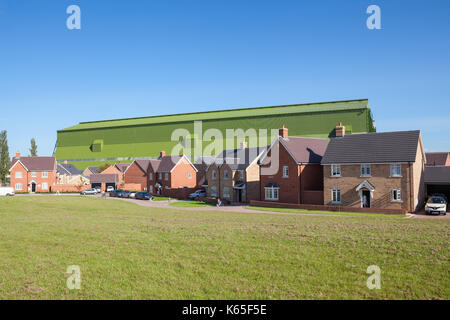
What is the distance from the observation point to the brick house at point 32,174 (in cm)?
8594

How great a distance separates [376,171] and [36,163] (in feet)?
255

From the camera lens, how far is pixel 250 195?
5912 centimetres

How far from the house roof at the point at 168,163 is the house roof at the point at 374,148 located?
40398 mm

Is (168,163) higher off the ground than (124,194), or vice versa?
(168,163)

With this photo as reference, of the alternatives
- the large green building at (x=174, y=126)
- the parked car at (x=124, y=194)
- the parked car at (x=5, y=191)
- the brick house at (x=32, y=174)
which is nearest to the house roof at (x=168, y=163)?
the parked car at (x=124, y=194)

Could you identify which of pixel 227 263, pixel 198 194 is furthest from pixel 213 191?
pixel 227 263

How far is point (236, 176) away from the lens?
60.7 metres

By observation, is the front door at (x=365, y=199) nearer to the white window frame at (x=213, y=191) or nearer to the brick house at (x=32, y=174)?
the white window frame at (x=213, y=191)

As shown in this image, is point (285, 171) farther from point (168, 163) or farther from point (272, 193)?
point (168, 163)

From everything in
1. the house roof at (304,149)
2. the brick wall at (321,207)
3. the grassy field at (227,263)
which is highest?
the house roof at (304,149)

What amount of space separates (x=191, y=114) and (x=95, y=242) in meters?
124

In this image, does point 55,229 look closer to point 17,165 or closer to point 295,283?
point 295,283
